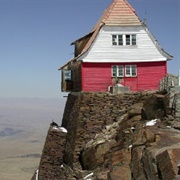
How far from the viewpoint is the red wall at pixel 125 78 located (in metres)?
Result: 33.4

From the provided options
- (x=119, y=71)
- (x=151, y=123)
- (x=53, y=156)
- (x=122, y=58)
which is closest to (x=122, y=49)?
(x=122, y=58)

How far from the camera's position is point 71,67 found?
38.1m

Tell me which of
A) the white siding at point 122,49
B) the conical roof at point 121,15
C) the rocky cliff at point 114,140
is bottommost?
the rocky cliff at point 114,140

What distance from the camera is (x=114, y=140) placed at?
2650 centimetres

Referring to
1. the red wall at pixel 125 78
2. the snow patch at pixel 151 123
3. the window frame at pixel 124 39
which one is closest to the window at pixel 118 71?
the red wall at pixel 125 78

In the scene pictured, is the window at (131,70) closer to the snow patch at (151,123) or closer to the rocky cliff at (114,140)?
the rocky cliff at (114,140)

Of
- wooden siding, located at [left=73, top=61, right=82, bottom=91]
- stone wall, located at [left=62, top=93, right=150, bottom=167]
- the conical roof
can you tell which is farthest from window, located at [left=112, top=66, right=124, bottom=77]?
the conical roof

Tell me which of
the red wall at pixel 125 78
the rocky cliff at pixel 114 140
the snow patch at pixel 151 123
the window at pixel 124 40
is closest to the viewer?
the rocky cliff at pixel 114 140

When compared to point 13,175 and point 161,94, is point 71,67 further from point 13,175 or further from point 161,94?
point 13,175

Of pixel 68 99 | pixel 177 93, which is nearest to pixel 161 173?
pixel 177 93

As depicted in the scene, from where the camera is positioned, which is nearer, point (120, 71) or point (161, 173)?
point (161, 173)

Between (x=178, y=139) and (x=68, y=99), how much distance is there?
843 inches

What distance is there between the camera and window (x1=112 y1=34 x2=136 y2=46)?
34.1 meters

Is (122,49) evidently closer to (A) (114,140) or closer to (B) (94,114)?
(B) (94,114)
